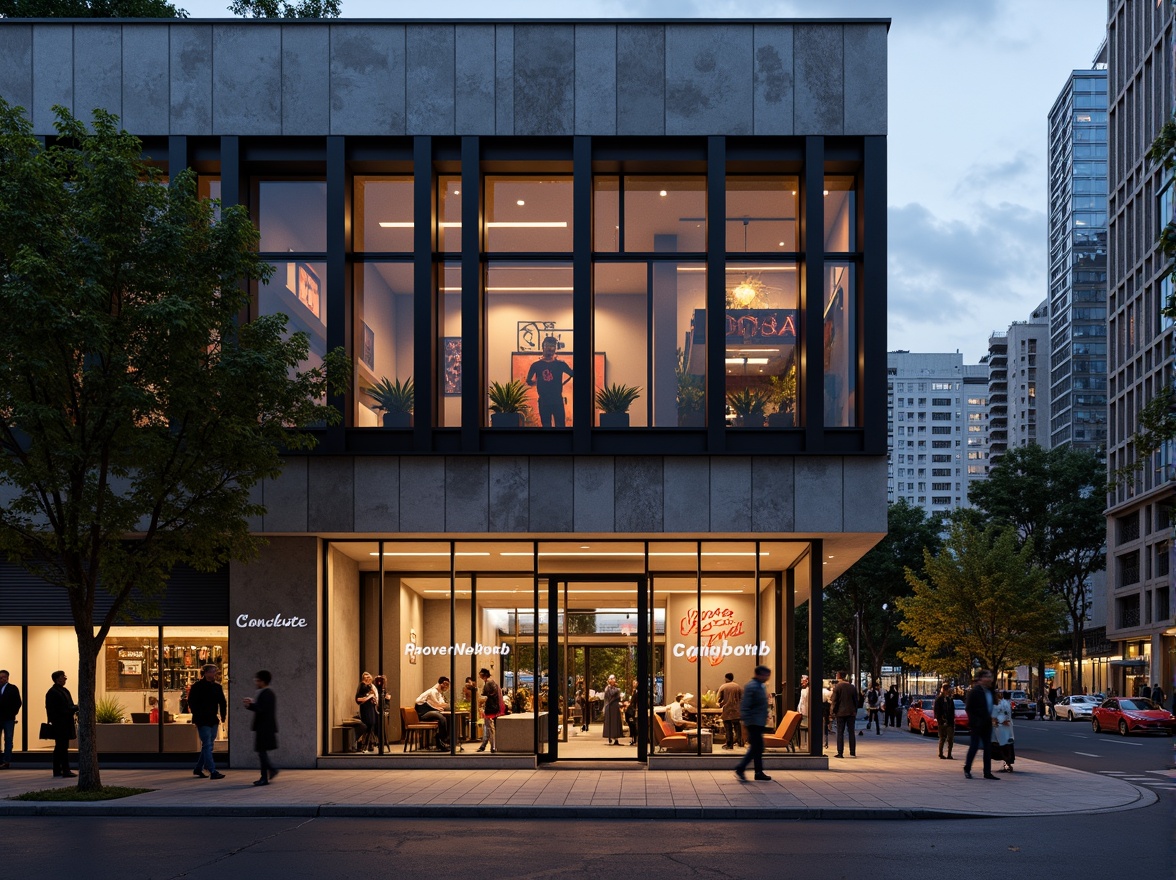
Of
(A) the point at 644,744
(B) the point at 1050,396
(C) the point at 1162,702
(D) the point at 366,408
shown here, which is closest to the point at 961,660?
(C) the point at 1162,702

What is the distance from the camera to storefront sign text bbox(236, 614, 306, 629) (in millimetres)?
21734

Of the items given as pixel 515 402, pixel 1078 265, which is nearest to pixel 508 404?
pixel 515 402

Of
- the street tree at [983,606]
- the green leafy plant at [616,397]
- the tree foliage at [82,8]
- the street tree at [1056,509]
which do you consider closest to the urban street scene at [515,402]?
the green leafy plant at [616,397]

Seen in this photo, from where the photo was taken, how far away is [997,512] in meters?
82.9

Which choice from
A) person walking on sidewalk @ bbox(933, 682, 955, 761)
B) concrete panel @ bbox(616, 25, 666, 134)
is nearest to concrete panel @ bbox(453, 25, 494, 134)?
concrete panel @ bbox(616, 25, 666, 134)

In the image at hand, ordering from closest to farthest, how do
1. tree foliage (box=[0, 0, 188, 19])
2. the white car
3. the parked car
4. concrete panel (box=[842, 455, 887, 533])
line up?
concrete panel (box=[842, 455, 887, 533]), tree foliage (box=[0, 0, 188, 19]), the white car, the parked car

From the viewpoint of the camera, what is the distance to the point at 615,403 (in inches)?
853

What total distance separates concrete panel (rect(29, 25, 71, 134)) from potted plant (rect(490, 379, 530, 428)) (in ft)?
30.0

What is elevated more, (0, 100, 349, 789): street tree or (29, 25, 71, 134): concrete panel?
(29, 25, 71, 134): concrete panel

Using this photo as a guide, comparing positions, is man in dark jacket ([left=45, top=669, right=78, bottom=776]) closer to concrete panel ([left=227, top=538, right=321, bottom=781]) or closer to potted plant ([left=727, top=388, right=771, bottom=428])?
concrete panel ([left=227, top=538, right=321, bottom=781])

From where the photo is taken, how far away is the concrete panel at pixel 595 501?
21.4 metres

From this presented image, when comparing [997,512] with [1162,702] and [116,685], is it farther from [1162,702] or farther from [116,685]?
[116,685]

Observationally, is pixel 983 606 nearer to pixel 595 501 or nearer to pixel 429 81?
pixel 595 501

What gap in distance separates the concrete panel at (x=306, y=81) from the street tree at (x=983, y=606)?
38.3m
